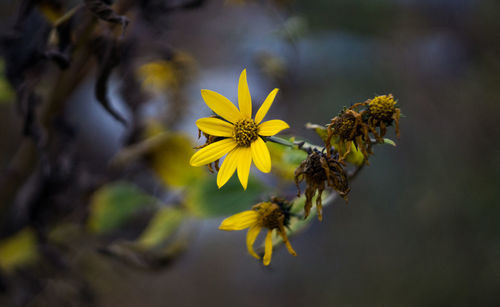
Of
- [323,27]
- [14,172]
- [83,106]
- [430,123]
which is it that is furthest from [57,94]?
[323,27]

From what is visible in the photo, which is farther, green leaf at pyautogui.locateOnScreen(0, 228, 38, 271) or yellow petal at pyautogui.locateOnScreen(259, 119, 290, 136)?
green leaf at pyautogui.locateOnScreen(0, 228, 38, 271)

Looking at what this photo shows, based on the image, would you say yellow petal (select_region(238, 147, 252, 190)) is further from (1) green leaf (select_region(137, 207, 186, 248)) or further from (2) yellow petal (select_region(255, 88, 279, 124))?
(1) green leaf (select_region(137, 207, 186, 248))

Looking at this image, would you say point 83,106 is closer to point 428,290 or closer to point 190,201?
point 190,201

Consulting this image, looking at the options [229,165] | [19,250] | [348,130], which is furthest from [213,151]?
[19,250]

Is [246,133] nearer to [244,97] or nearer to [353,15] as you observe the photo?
[244,97]

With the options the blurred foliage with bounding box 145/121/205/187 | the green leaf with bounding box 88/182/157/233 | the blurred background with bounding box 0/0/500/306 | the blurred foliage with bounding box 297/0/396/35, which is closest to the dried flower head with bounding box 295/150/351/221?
the blurred background with bounding box 0/0/500/306

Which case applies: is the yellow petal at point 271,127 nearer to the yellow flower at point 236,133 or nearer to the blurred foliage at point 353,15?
the yellow flower at point 236,133
